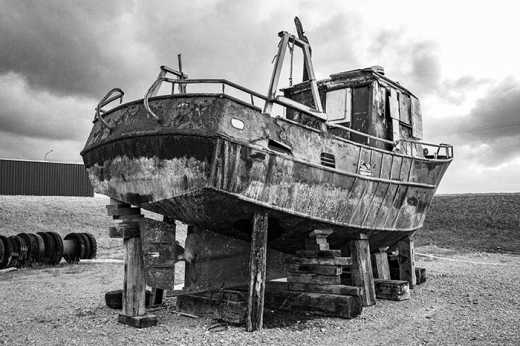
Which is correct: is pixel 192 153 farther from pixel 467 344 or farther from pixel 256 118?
pixel 467 344

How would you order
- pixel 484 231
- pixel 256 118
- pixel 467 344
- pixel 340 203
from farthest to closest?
pixel 484 231
pixel 340 203
pixel 256 118
pixel 467 344

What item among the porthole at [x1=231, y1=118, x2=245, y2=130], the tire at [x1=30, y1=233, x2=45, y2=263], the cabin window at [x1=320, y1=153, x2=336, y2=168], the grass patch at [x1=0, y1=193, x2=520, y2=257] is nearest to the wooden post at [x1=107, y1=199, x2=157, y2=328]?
the porthole at [x1=231, y1=118, x2=245, y2=130]

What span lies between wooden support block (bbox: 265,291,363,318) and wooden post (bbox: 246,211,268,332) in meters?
1.25

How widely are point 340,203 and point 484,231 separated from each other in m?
20.1

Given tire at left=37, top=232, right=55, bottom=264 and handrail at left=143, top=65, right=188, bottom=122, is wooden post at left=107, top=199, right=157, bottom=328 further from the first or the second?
tire at left=37, top=232, right=55, bottom=264

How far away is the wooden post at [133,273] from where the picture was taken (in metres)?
6.66

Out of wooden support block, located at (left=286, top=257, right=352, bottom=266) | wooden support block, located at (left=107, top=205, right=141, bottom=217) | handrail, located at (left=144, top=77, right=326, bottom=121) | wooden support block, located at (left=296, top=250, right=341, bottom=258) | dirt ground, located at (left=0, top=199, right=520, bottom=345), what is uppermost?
handrail, located at (left=144, top=77, right=326, bottom=121)

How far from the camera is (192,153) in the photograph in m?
5.81

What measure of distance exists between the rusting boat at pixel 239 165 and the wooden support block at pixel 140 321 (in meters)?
1.50

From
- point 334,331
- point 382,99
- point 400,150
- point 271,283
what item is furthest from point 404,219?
point 334,331

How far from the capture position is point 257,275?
6281 millimetres

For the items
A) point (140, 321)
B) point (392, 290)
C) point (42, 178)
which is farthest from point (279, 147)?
point (42, 178)

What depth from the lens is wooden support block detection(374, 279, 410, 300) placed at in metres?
8.87

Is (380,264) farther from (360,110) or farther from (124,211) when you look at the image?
(124,211)
